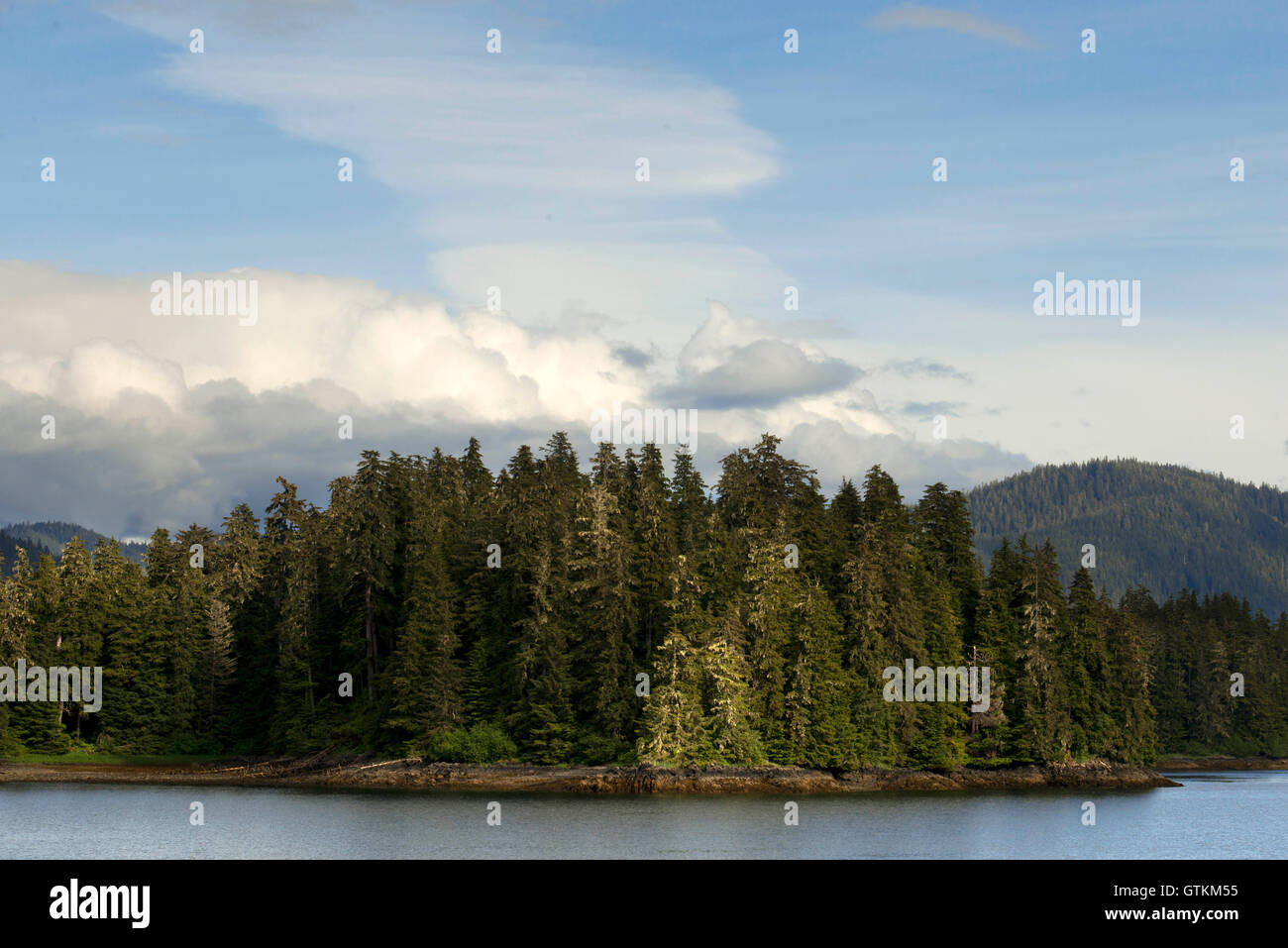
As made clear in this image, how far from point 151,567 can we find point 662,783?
216ft

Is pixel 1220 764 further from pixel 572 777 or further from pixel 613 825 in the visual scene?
pixel 613 825

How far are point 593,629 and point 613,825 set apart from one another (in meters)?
28.7

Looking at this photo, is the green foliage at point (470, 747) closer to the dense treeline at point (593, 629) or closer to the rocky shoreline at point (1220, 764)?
the dense treeline at point (593, 629)

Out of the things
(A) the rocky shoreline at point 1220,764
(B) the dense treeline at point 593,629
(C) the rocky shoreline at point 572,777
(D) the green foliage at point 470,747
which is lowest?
(A) the rocky shoreline at point 1220,764

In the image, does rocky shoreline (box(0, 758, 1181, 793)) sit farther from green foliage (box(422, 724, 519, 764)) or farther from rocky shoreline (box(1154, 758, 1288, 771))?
rocky shoreline (box(1154, 758, 1288, 771))

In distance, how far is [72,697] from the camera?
107562 millimetres

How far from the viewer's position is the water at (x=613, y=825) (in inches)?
2215

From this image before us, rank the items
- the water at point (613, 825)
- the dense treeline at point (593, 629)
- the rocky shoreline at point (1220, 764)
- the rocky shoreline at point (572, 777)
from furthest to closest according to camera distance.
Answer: the rocky shoreline at point (1220, 764)
the dense treeline at point (593, 629)
the rocky shoreline at point (572, 777)
the water at point (613, 825)

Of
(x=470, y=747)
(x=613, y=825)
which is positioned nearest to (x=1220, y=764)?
(x=470, y=747)

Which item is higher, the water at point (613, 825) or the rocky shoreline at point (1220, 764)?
the water at point (613, 825)

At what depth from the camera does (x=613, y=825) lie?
64.9m

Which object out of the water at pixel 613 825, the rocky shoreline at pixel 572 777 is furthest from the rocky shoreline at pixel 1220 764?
the water at pixel 613 825

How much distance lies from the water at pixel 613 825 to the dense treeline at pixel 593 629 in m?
7.23

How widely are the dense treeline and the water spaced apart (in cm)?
723
